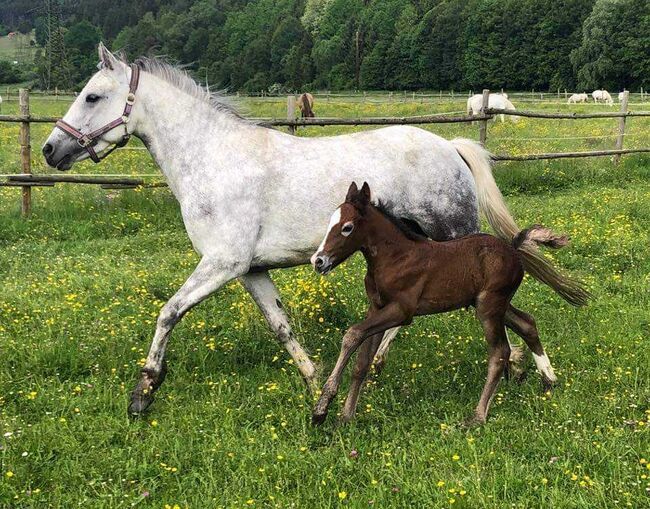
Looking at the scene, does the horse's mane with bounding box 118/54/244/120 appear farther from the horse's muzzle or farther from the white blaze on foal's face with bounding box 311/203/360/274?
the horse's muzzle

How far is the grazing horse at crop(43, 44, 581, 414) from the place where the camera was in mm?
4594

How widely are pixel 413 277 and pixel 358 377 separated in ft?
2.32

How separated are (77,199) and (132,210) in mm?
909

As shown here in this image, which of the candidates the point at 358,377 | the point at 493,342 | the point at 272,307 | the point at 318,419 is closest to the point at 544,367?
the point at 493,342

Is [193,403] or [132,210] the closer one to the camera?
[193,403]

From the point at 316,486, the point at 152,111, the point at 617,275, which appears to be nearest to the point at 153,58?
the point at 152,111

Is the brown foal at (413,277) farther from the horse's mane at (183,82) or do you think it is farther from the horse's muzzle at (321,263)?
the horse's mane at (183,82)

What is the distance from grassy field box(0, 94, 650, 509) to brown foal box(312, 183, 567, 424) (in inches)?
13.9

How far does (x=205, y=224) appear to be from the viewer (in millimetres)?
4625

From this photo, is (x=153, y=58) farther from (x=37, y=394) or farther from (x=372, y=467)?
(x=372, y=467)

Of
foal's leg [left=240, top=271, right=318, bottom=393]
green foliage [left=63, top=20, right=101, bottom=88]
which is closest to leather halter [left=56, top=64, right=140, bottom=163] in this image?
foal's leg [left=240, top=271, right=318, bottom=393]

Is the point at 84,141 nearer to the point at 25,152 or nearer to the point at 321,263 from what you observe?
the point at 321,263

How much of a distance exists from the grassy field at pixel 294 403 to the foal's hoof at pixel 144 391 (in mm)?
76

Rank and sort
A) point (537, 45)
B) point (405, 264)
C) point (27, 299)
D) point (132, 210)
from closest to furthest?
1. point (405, 264)
2. point (27, 299)
3. point (132, 210)
4. point (537, 45)
